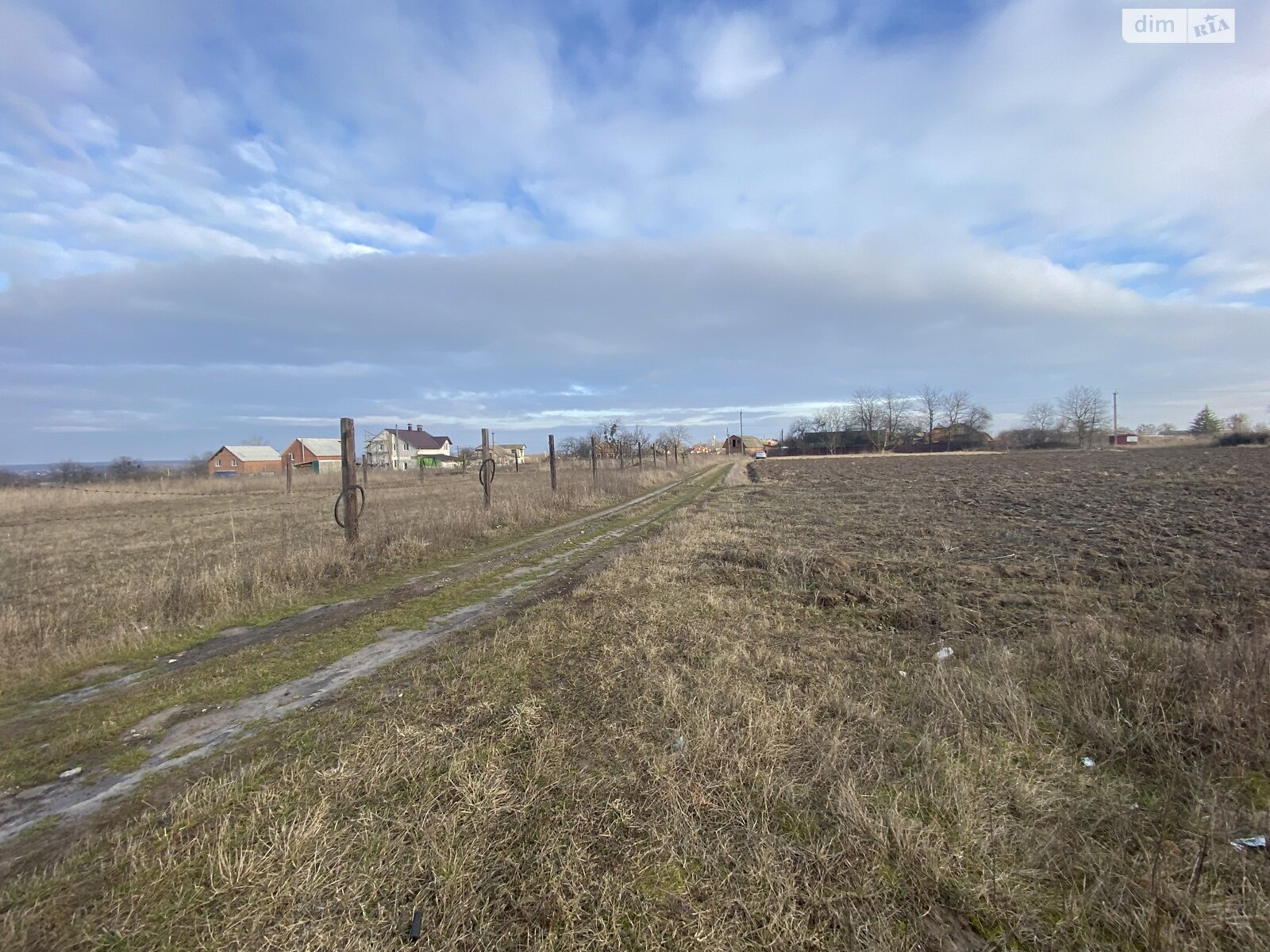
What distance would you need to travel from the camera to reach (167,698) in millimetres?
4504

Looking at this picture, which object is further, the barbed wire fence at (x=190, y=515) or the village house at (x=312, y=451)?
the village house at (x=312, y=451)

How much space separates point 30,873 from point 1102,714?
6230 millimetres

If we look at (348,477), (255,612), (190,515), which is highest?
(348,477)

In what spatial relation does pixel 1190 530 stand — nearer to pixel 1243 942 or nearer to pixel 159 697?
pixel 1243 942

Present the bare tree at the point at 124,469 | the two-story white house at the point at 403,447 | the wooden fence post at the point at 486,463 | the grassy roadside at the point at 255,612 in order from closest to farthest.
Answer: the grassy roadside at the point at 255,612 < the wooden fence post at the point at 486,463 < the bare tree at the point at 124,469 < the two-story white house at the point at 403,447

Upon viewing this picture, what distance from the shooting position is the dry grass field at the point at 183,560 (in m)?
6.10

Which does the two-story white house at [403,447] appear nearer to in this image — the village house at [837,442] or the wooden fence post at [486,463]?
the wooden fence post at [486,463]

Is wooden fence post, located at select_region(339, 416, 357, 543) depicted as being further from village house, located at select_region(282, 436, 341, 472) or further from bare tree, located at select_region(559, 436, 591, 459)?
village house, located at select_region(282, 436, 341, 472)

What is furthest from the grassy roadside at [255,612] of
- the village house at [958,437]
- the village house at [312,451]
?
the village house at [958,437]

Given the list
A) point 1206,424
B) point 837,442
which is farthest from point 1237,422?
point 837,442

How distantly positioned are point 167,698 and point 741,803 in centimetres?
487

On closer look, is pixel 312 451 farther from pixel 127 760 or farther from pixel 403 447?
pixel 127 760

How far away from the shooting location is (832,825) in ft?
8.81

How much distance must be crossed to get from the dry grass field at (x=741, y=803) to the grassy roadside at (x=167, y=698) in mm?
1007
